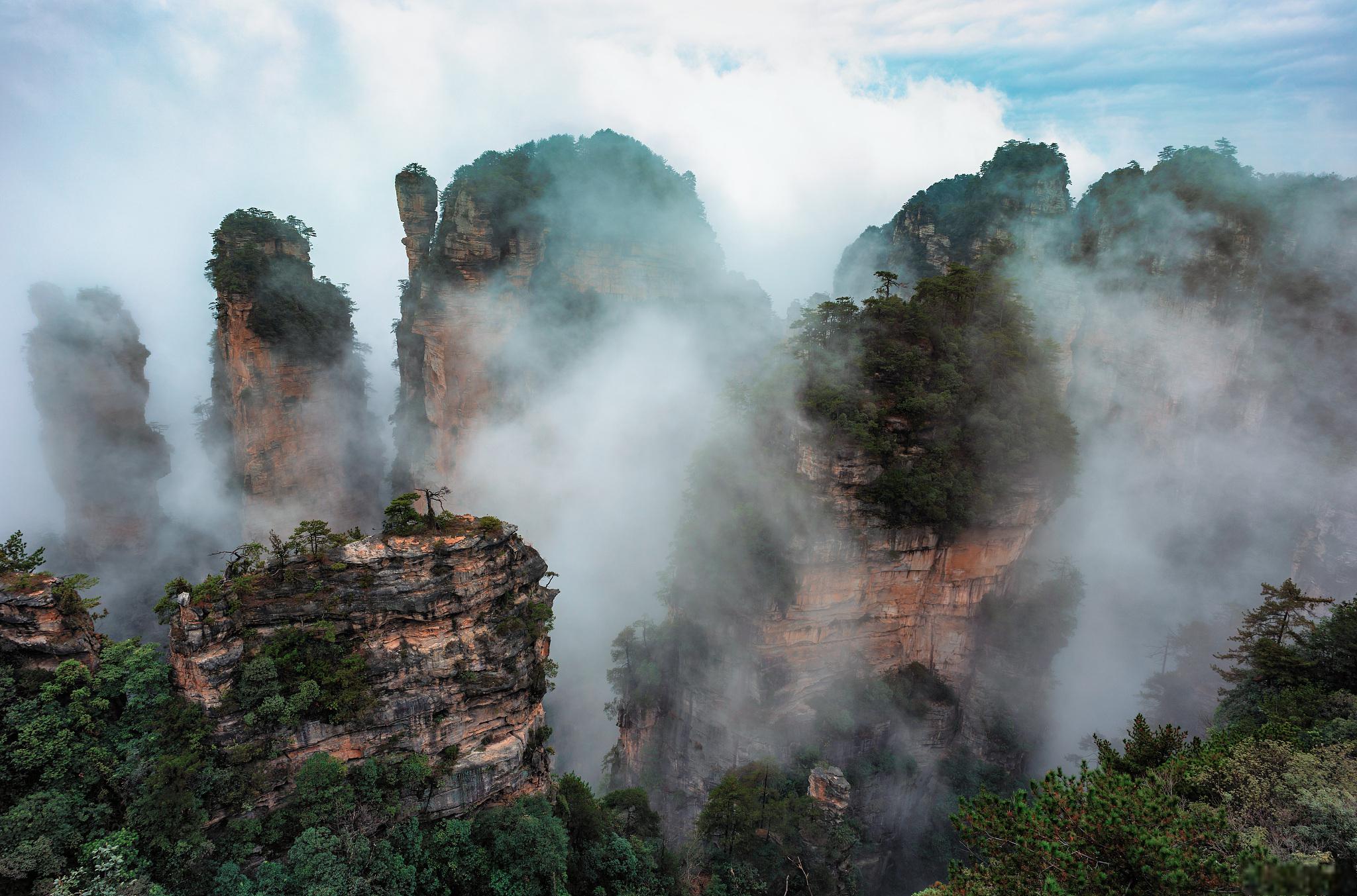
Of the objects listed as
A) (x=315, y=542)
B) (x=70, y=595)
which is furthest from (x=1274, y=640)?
(x=70, y=595)

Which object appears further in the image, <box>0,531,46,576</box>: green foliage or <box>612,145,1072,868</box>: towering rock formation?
<box>612,145,1072,868</box>: towering rock formation

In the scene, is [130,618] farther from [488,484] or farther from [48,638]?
[48,638]

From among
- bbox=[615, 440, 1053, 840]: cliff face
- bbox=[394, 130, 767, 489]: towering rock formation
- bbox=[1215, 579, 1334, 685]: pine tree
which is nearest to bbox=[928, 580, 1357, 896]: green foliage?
bbox=[1215, 579, 1334, 685]: pine tree

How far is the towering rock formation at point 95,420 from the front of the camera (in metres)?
25.5

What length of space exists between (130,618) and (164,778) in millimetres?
20358

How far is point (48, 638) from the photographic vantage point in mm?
11219

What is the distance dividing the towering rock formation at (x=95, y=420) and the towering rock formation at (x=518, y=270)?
1076 centimetres

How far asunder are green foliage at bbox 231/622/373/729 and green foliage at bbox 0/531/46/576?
15.0 feet

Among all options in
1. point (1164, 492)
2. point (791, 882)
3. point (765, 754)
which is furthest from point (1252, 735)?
point (1164, 492)

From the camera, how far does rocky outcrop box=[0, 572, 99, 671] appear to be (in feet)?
36.2

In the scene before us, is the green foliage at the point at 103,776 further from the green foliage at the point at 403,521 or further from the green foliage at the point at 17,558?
the green foliage at the point at 403,521

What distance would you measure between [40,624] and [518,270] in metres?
22.8

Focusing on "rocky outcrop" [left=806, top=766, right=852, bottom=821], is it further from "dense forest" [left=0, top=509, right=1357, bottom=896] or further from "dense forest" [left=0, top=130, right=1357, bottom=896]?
"dense forest" [left=0, top=509, right=1357, bottom=896]

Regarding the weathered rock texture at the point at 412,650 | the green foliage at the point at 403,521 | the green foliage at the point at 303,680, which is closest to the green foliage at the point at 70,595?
the weathered rock texture at the point at 412,650
